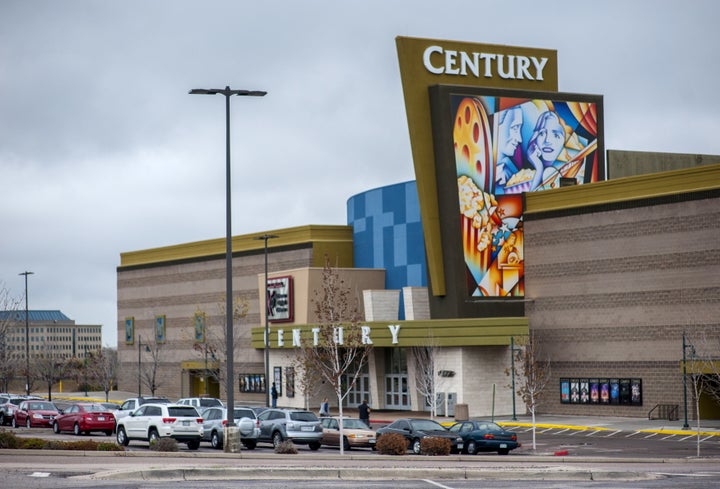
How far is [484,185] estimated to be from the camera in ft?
238

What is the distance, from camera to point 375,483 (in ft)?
97.3

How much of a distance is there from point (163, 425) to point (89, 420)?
9711 mm

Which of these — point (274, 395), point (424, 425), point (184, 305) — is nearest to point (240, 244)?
point (184, 305)

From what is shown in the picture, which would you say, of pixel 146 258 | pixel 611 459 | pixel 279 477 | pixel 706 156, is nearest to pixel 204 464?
pixel 279 477

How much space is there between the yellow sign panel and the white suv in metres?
28.9

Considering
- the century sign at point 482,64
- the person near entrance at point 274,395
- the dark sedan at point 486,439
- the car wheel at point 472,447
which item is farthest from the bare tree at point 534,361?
the car wheel at point 472,447

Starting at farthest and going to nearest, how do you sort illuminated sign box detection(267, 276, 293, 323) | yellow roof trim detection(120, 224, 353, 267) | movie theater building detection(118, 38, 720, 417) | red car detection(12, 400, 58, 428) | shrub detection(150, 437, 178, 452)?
yellow roof trim detection(120, 224, 353, 267), illuminated sign box detection(267, 276, 293, 323), movie theater building detection(118, 38, 720, 417), red car detection(12, 400, 58, 428), shrub detection(150, 437, 178, 452)

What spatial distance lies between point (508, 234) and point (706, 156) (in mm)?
19114

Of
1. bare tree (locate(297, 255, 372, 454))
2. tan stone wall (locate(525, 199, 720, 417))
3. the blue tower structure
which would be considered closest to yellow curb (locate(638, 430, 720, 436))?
tan stone wall (locate(525, 199, 720, 417))

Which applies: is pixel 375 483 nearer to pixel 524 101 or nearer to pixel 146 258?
pixel 524 101

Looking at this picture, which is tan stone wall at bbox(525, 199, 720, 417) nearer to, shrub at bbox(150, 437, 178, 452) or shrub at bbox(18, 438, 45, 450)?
shrub at bbox(150, 437, 178, 452)

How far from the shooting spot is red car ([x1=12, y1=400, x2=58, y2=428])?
6253cm

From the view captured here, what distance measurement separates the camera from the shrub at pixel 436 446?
43062 mm

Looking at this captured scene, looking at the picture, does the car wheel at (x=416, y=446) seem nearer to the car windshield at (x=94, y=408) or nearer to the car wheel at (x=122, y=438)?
the car wheel at (x=122, y=438)
